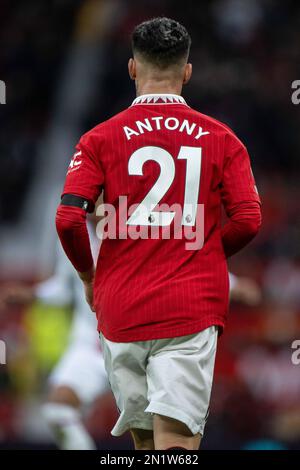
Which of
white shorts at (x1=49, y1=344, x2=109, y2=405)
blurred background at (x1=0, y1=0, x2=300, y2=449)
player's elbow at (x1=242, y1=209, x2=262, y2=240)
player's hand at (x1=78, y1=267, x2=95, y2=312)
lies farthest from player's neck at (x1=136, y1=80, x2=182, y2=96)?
blurred background at (x1=0, y1=0, x2=300, y2=449)

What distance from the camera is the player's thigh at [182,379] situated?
288cm

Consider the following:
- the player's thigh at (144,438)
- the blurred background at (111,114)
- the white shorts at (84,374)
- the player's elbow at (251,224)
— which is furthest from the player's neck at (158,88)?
the blurred background at (111,114)

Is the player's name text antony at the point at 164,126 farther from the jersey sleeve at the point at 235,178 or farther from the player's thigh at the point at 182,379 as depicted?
the player's thigh at the point at 182,379

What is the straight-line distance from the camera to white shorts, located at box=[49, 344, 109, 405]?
502 centimetres

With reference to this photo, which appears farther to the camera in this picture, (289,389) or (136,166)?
(289,389)

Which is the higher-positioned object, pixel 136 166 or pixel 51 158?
pixel 51 158

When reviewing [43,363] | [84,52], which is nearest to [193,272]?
[43,363]

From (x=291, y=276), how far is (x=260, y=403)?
3.51ft

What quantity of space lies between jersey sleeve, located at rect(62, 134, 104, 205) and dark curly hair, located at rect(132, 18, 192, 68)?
0.31 meters

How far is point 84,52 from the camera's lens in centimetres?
1022

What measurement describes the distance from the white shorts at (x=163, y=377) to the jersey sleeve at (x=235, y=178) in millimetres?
382

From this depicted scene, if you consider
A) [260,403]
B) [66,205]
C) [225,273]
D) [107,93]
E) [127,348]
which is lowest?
[260,403]
